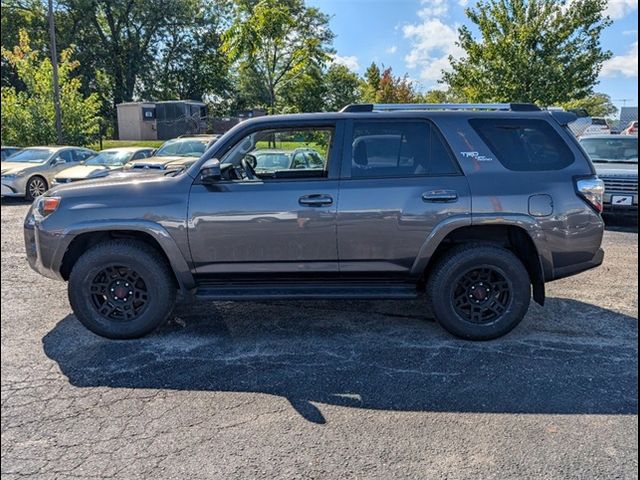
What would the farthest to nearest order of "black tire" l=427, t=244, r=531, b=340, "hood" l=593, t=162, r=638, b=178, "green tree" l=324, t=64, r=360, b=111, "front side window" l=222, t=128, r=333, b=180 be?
"green tree" l=324, t=64, r=360, b=111
"hood" l=593, t=162, r=638, b=178
"front side window" l=222, t=128, r=333, b=180
"black tire" l=427, t=244, r=531, b=340

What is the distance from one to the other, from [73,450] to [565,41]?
16.4 metres

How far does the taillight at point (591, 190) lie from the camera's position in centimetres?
420

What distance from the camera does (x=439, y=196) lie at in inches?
162

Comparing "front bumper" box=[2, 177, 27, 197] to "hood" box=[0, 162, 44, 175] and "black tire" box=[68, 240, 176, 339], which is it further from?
"black tire" box=[68, 240, 176, 339]

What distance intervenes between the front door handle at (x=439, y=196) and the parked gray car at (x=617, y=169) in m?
6.49

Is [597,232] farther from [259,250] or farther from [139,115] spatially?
[139,115]

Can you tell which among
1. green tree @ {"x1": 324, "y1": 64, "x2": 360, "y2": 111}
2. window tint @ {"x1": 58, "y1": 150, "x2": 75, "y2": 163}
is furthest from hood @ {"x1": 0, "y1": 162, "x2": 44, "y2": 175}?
green tree @ {"x1": 324, "y1": 64, "x2": 360, "y2": 111}

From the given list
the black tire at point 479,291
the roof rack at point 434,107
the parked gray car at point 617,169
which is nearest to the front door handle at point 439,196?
the black tire at point 479,291

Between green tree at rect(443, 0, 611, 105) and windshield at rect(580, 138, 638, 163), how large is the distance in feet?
15.2

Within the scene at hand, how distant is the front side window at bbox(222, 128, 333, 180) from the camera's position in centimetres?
450

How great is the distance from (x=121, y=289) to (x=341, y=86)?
25.9 metres

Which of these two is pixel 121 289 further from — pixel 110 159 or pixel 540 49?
pixel 540 49

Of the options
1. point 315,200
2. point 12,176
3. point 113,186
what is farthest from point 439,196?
point 12,176

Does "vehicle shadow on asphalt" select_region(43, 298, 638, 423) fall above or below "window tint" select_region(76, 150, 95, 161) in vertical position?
below
